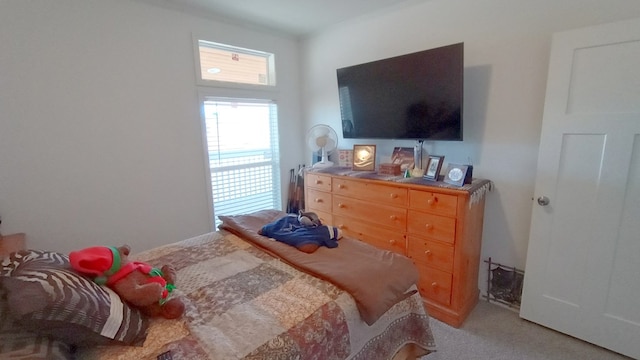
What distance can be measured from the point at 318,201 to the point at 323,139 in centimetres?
73

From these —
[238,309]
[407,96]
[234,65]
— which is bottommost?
[238,309]

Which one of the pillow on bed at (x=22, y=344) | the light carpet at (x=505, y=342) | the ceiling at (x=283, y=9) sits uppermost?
the ceiling at (x=283, y=9)

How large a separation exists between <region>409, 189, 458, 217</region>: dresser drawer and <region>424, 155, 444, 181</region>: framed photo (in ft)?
0.71

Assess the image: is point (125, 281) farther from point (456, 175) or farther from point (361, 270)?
point (456, 175)

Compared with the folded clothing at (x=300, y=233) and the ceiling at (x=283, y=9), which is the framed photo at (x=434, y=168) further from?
the ceiling at (x=283, y=9)

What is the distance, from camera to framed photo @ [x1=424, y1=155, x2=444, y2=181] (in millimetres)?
2301

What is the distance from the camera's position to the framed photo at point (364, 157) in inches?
115

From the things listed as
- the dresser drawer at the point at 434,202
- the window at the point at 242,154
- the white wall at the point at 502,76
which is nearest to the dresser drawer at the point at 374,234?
the dresser drawer at the point at 434,202

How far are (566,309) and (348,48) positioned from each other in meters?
3.01

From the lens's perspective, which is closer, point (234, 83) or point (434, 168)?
point (434, 168)

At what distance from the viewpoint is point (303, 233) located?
1.85m

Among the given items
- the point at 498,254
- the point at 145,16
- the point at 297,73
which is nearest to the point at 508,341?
the point at 498,254

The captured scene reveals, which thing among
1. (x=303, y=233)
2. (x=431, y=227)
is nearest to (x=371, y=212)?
(x=431, y=227)

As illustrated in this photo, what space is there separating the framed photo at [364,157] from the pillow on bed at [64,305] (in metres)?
2.26
